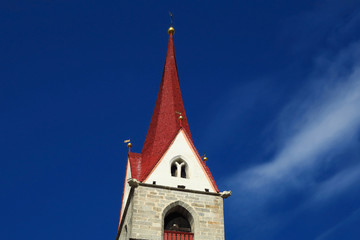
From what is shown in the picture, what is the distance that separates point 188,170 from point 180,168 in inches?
12.3

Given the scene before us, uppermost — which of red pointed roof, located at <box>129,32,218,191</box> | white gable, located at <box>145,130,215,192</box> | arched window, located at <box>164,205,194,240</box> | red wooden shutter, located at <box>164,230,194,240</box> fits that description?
red pointed roof, located at <box>129,32,218,191</box>

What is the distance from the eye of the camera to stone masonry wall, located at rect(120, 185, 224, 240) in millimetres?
19859

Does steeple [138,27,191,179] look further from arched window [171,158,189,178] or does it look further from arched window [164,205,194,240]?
arched window [164,205,194,240]

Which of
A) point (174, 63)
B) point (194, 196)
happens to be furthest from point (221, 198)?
point (174, 63)

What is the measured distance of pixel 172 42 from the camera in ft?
91.4

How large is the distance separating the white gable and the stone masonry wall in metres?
0.42

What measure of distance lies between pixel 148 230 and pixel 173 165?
327 centimetres

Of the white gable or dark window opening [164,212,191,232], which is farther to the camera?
the white gable

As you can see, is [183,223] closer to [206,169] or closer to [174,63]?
[206,169]

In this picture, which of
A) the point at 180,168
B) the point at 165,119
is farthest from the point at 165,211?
the point at 165,119

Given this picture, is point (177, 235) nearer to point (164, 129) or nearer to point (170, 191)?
point (170, 191)

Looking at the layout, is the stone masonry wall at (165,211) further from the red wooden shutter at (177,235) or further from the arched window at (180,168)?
the arched window at (180,168)

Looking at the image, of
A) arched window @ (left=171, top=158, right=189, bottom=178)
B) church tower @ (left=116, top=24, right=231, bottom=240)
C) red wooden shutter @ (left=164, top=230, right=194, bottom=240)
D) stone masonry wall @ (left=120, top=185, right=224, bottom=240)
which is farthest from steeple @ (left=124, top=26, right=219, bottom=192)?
red wooden shutter @ (left=164, top=230, right=194, bottom=240)

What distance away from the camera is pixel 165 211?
67.5 feet
